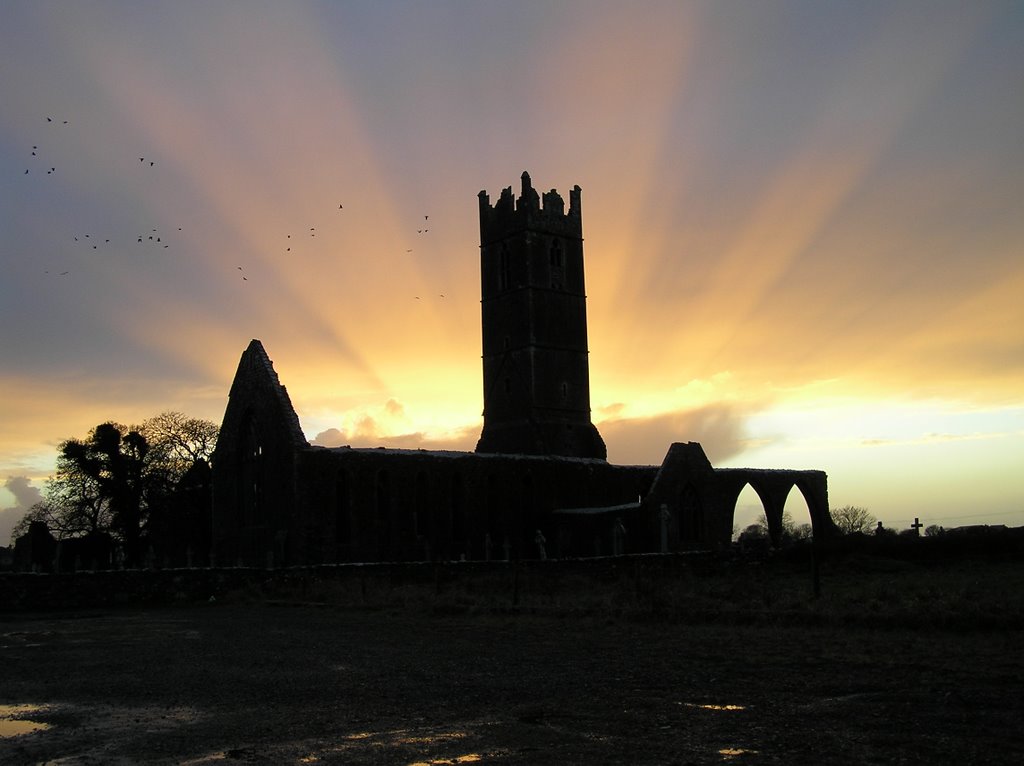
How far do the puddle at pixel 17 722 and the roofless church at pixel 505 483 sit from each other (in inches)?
1165

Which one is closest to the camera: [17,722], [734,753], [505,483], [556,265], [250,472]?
[734,753]

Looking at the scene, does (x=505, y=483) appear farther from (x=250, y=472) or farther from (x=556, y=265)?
(x=556, y=265)

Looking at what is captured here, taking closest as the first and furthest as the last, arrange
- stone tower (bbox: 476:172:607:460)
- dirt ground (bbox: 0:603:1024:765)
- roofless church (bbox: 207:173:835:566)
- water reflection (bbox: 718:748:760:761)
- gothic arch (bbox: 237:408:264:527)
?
water reflection (bbox: 718:748:760:761) < dirt ground (bbox: 0:603:1024:765) < roofless church (bbox: 207:173:835:566) < gothic arch (bbox: 237:408:264:527) < stone tower (bbox: 476:172:607:460)

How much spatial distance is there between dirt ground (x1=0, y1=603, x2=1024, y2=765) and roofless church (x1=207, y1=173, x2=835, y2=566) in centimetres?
2430

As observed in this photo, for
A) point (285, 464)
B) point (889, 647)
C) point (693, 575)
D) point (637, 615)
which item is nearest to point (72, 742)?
point (889, 647)

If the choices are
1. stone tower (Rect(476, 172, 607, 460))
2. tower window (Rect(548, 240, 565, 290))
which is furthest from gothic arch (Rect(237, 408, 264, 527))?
tower window (Rect(548, 240, 565, 290))

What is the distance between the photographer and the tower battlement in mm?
62125

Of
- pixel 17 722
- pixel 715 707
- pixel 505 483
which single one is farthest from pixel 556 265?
pixel 17 722

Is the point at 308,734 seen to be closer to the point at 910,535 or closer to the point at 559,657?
the point at 559,657

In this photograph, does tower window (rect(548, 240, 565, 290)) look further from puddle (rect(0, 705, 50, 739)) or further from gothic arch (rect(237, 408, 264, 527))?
puddle (rect(0, 705, 50, 739))

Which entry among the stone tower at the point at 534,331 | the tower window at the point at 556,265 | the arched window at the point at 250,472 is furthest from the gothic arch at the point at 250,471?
the tower window at the point at 556,265

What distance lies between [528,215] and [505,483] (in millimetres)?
18766

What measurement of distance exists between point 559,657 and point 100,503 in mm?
49423

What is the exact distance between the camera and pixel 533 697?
11.2 meters
